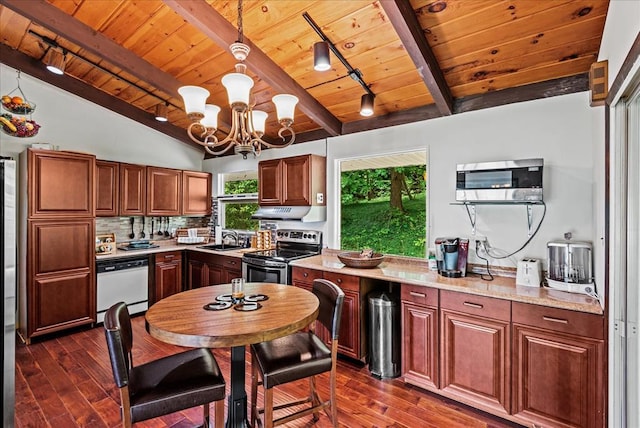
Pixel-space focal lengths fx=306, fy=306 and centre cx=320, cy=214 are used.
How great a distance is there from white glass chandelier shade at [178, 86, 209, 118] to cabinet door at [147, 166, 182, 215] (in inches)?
115

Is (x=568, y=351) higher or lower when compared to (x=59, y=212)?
lower

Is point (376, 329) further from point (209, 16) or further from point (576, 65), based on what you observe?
point (209, 16)

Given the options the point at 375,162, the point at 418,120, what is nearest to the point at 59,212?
the point at 375,162

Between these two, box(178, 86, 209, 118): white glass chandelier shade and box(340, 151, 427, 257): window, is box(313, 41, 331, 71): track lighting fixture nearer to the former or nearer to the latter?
A: box(178, 86, 209, 118): white glass chandelier shade

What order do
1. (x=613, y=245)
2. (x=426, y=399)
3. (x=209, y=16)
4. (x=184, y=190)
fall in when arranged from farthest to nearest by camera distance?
(x=184, y=190) → (x=426, y=399) → (x=209, y=16) → (x=613, y=245)

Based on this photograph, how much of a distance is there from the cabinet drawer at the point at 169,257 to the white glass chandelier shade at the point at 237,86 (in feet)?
10.5

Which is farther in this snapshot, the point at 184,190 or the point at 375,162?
the point at 184,190

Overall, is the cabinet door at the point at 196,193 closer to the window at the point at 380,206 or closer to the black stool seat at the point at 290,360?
the window at the point at 380,206

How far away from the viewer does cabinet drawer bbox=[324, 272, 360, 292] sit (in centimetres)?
275

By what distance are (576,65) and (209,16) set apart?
2638 millimetres

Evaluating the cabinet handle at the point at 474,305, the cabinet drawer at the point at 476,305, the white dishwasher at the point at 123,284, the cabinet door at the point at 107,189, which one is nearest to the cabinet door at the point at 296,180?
the cabinet drawer at the point at 476,305

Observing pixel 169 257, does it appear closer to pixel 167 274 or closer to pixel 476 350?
pixel 167 274

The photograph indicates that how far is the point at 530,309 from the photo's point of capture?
6.39 feet

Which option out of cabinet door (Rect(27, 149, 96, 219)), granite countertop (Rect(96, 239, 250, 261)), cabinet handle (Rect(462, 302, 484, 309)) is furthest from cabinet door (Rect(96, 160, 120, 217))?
cabinet handle (Rect(462, 302, 484, 309))
